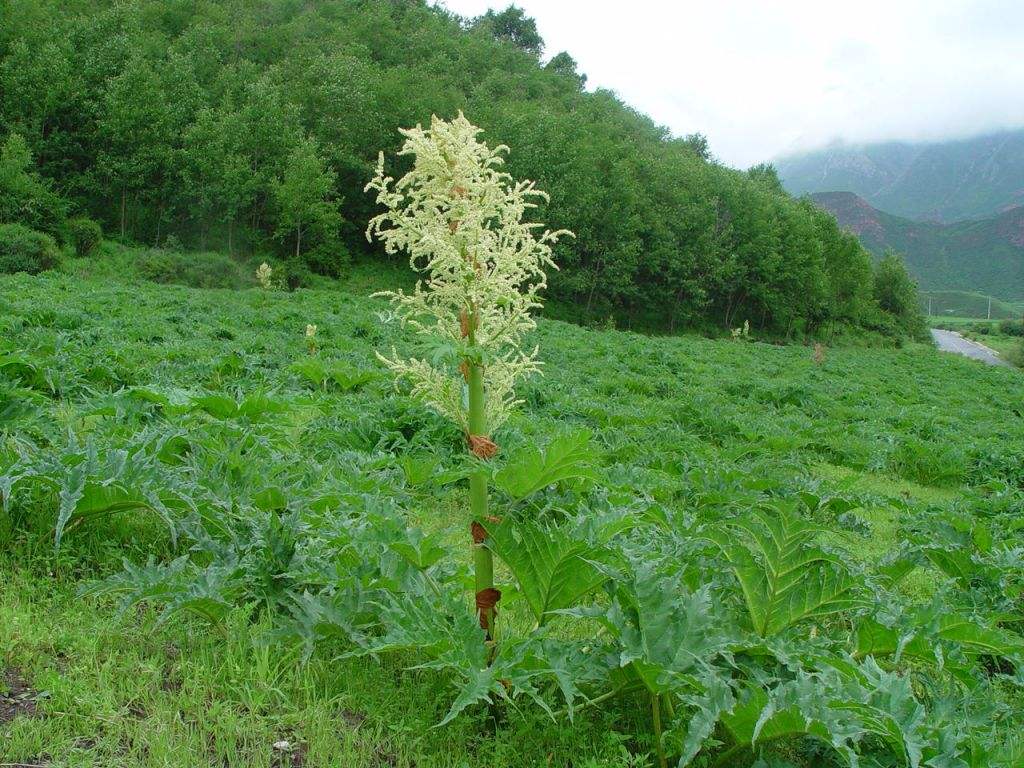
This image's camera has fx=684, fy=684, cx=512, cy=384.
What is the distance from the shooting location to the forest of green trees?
41.3 metres

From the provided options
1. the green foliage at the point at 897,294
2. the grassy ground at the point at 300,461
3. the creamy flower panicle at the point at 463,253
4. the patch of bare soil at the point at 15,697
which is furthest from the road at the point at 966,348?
the patch of bare soil at the point at 15,697

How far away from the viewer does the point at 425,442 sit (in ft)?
24.1

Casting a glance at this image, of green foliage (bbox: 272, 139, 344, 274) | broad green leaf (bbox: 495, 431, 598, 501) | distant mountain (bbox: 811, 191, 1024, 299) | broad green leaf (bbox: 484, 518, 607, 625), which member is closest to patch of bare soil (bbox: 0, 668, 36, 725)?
broad green leaf (bbox: 484, 518, 607, 625)

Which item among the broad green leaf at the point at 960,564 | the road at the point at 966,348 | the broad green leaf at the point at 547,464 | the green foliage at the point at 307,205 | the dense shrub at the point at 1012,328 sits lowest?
the road at the point at 966,348

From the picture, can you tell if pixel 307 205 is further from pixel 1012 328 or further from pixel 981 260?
pixel 981 260

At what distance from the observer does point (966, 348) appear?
280 feet

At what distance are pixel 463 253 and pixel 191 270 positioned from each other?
3677cm

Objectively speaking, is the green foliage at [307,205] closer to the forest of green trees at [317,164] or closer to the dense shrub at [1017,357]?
the forest of green trees at [317,164]

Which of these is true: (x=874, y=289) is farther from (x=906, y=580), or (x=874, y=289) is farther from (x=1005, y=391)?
(x=906, y=580)

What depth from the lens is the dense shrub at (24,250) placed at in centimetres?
2967

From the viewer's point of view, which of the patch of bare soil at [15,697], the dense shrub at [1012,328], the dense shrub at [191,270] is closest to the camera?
the patch of bare soil at [15,697]

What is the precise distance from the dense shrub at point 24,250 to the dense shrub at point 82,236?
3.39 meters

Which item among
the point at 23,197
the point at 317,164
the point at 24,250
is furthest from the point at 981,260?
the point at 24,250

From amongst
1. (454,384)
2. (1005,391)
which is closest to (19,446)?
(454,384)
